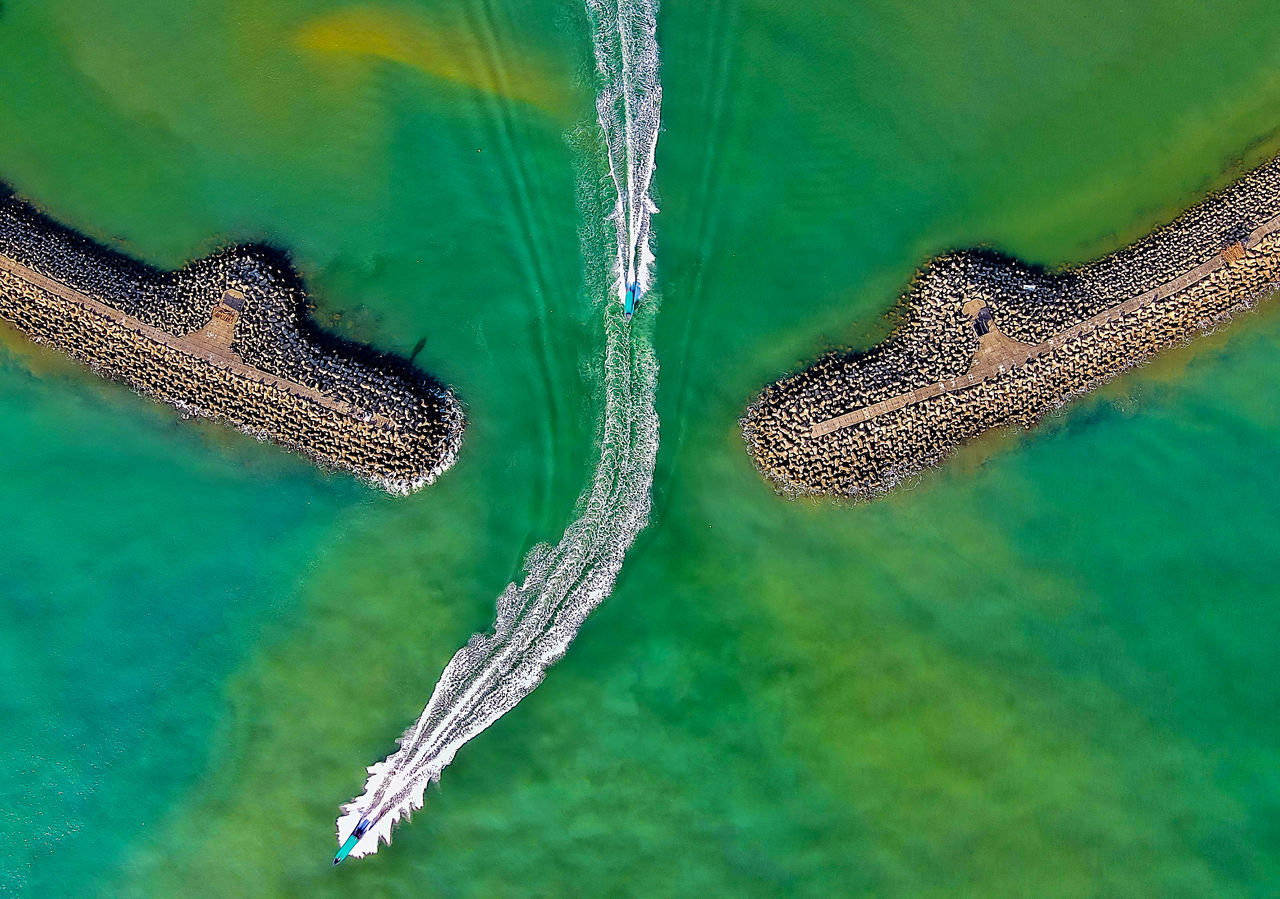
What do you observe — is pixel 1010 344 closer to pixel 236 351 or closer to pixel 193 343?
pixel 236 351

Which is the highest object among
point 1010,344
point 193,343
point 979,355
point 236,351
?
point 1010,344

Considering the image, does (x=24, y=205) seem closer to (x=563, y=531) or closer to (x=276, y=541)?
(x=276, y=541)

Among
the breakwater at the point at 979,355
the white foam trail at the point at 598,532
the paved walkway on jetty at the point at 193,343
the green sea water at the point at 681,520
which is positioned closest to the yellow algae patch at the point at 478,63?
the green sea water at the point at 681,520

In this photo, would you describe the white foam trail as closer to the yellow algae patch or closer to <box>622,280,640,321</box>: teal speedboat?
<box>622,280,640,321</box>: teal speedboat

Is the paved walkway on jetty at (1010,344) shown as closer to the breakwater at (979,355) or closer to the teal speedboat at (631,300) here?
the breakwater at (979,355)

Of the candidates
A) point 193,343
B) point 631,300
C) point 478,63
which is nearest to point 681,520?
point 631,300

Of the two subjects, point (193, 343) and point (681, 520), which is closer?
point (681, 520)
